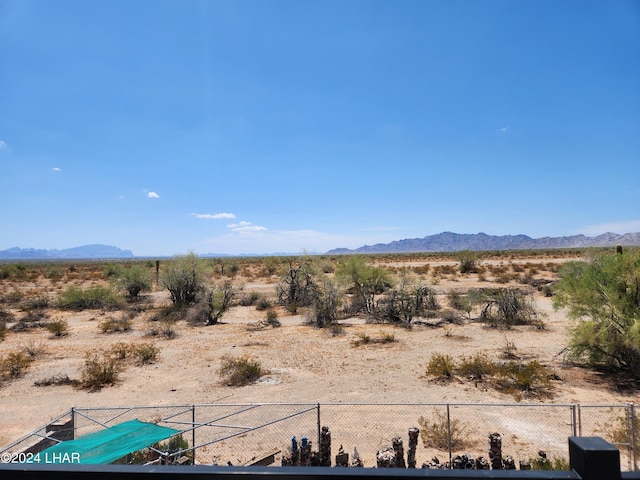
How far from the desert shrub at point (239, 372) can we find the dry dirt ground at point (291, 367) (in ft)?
1.01

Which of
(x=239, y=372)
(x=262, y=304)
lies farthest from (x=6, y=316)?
(x=239, y=372)

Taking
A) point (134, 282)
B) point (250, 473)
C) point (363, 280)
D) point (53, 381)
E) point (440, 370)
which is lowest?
point (53, 381)

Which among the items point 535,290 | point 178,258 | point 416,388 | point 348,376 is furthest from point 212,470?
point 535,290

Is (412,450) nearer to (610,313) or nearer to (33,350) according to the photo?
(610,313)

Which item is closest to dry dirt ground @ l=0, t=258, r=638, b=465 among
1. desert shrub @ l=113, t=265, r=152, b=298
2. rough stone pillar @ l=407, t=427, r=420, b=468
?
rough stone pillar @ l=407, t=427, r=420, b=468

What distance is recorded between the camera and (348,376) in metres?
12.3

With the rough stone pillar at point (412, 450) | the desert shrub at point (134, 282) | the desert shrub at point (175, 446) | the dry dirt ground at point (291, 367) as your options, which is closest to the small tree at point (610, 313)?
the dry dirt ground at point (291, 367)

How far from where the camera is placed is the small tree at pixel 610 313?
37.0 feet

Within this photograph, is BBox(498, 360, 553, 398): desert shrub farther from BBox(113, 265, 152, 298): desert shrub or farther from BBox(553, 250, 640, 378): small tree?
BBox(113, 265, 152, 298): desert shrub

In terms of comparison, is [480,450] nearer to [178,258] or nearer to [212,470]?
[212,470]

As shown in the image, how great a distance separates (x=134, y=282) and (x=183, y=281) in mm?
7314

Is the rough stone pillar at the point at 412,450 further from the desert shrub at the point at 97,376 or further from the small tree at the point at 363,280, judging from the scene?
the small tree at the point at 363,280

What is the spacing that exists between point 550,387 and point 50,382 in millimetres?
15814

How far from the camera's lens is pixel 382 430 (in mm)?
8609
